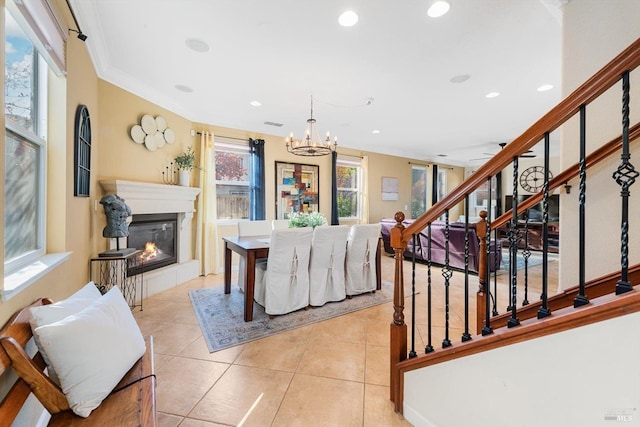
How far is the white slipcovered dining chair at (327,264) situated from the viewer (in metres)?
3.00

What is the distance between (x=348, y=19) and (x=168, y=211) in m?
3.23

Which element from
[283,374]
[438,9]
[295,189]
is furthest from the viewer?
[295,189]

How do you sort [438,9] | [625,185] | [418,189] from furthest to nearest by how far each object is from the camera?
1. [418,189]
2. [438,9]
3. [625,185]

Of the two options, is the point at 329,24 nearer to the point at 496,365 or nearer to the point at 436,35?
the point at 436,35

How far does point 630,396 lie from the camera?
0.76 m

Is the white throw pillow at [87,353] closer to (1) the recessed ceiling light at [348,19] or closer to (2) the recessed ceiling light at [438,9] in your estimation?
(1) the recessed ceiling light at [348,19]

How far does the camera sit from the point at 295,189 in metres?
5.70

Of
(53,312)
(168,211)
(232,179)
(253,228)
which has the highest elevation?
(232,179)

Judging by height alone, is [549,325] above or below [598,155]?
below

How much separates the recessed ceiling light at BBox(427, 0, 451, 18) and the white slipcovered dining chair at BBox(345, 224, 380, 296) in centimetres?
212

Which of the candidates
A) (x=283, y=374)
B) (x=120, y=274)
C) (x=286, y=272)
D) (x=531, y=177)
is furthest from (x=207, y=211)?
(x=531, y=177)

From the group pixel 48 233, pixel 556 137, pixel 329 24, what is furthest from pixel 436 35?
pixel 556 137

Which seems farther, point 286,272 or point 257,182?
point 257,182

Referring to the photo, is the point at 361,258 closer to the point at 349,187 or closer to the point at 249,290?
the point at 249,290
